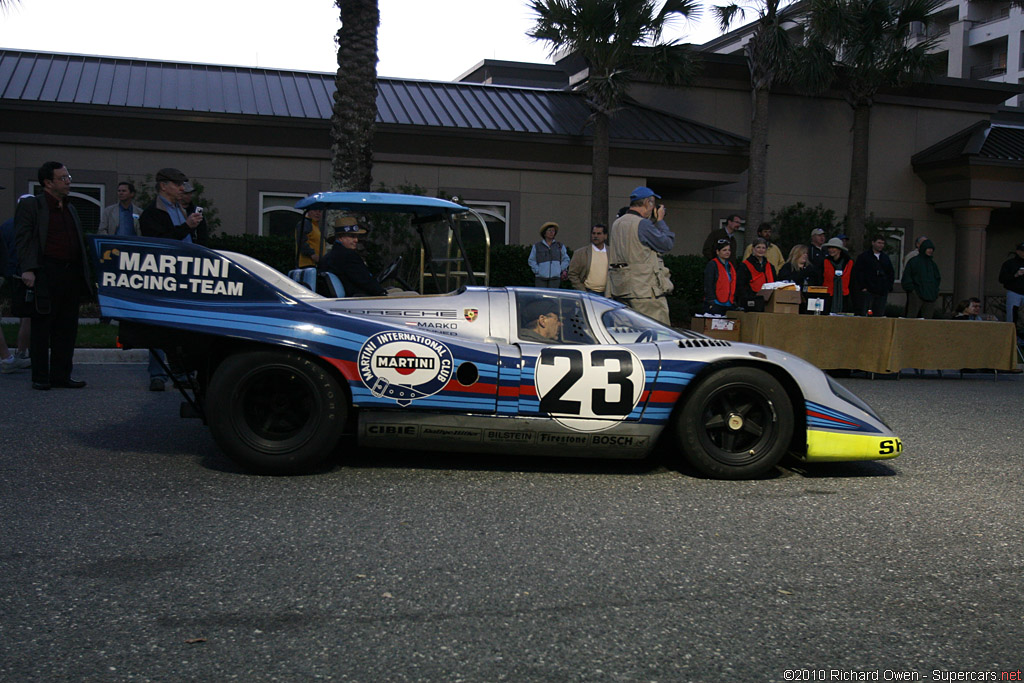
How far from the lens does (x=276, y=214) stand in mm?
19188

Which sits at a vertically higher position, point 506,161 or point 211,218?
point 506,161

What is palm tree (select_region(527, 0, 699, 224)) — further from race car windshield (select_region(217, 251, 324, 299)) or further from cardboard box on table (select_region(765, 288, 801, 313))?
race car windshield (select_region(217, 251, 324, 299))

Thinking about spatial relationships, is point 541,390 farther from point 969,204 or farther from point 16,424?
point 969,204

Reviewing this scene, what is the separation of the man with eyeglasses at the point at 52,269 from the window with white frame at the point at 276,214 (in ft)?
34.8

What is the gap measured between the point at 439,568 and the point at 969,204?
22186 mm

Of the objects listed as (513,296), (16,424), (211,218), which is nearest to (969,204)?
(211,218)

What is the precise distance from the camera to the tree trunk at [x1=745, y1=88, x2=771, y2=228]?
66.8 ft

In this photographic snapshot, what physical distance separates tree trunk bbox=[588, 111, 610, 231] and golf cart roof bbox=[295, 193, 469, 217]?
39.8 ft

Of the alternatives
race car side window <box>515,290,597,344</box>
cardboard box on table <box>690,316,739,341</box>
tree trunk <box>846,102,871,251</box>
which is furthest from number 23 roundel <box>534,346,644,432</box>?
tree trunk <box>846,102,871,251</box>

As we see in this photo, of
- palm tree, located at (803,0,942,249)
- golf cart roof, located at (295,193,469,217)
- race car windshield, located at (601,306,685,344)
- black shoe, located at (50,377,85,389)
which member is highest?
palm tree, located at (803,0,942,249)

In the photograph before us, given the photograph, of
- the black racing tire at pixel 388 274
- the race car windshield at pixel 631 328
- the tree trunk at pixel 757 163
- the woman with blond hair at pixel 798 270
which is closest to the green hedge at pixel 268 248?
the woman with blond hair at pixel 798 270

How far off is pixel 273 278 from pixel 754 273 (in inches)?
304

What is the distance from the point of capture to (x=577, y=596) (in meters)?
3.53

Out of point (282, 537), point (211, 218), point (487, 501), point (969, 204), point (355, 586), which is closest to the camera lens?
point (355, 586)
